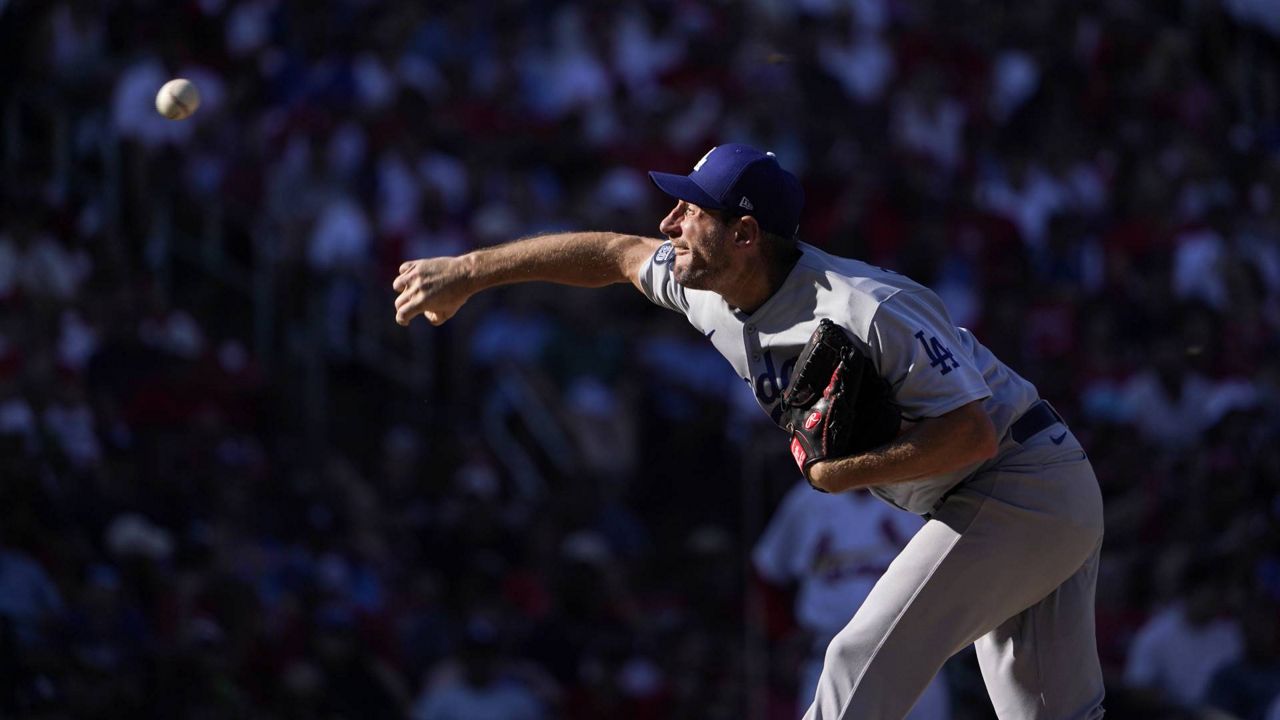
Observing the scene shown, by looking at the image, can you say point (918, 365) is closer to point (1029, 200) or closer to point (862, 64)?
point (1029, 200)

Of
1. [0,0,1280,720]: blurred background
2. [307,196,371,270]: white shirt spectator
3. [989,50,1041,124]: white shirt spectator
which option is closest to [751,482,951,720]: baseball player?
[0,0,1280,720]: blurred background

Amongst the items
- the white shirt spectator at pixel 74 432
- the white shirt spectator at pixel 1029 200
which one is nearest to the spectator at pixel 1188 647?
the white shirt spectator at pixel 1029 200

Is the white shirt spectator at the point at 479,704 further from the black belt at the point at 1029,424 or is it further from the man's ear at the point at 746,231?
the man's ear at the point at 746,231

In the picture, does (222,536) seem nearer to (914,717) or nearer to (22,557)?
(22,557)

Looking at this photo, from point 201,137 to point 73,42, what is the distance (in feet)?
4.17

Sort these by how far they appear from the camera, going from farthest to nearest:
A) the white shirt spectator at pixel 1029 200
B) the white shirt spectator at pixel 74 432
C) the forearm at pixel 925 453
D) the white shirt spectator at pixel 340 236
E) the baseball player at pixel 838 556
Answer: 1. the white shirt spectator at pixel 1029 200
2. the white shirt spectator at pixel 340 236
3. the white shirt spectator at pixel 74 432
4. the baseball player at pixel 838 556
5. the forearm at pixel 925 453

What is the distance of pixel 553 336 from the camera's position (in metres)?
11.4

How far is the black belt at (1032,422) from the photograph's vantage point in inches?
184

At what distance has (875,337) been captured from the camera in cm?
434

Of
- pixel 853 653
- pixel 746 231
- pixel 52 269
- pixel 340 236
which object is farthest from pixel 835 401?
pixel 340 236

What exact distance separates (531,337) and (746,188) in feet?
23.0

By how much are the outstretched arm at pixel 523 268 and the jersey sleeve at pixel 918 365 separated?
94 cm

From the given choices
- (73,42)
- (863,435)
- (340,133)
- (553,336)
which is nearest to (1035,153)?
(553,336)

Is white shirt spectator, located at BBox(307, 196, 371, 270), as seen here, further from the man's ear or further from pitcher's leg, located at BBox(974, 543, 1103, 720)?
pitcher's leg, located at BBox(974, 543, 1103, 720)
